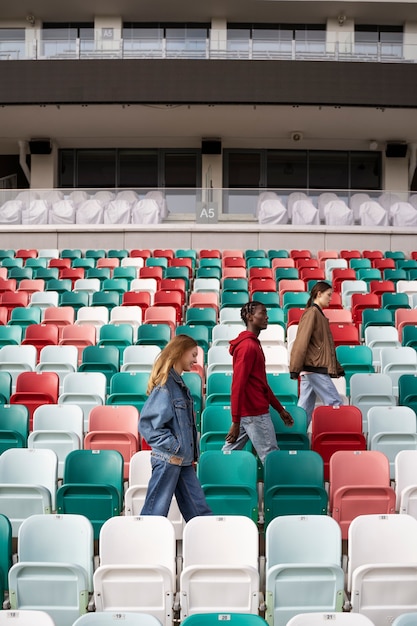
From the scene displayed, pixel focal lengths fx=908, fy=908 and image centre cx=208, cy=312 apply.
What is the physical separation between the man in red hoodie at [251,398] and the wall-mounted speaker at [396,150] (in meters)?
19.8

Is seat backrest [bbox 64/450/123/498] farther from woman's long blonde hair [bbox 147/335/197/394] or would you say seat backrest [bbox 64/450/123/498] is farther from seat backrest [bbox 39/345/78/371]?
seat backrest [bbox 39/345/78/371]

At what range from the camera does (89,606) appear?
20.1ft

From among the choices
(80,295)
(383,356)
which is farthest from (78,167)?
(383,356)

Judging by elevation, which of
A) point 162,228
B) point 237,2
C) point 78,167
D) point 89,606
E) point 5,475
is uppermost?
point 237,2

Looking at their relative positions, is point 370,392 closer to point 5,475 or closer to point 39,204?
point 5,475

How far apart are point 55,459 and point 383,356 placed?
5292mm

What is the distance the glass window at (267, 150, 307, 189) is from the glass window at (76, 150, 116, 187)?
4.77m

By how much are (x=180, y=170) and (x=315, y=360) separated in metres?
18.8

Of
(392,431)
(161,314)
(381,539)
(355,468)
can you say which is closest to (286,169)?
(161,314)

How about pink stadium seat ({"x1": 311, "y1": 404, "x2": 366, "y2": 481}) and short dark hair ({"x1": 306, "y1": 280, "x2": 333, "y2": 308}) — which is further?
short dark hair ({"x1": 306, "y1": 280, "x2": 333, "y2": 308})

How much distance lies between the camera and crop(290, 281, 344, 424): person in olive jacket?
30.9 feet

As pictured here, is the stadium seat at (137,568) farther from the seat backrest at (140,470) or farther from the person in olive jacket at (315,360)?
the person in olive jacket at (315,360)

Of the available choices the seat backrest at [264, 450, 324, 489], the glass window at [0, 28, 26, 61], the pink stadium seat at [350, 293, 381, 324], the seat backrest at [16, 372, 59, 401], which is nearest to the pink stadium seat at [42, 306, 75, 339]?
the seat backrest at [16, 372, 59, 401]

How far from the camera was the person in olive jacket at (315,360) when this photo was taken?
9.43 m
